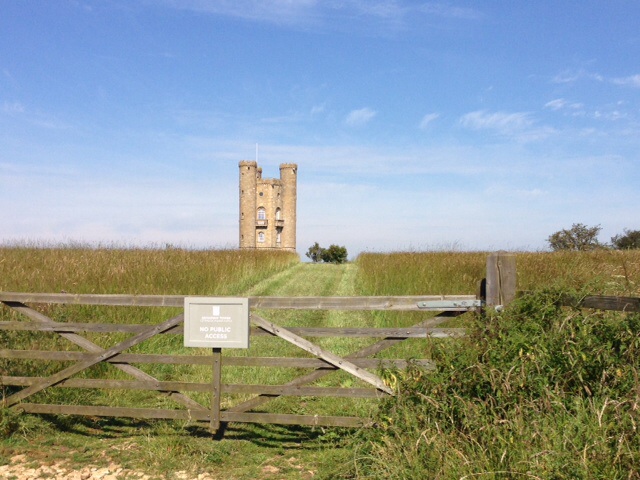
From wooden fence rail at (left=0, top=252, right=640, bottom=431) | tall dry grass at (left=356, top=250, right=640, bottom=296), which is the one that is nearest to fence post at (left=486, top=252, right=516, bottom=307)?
wooden fence rail at (left=0, top=252, right=640, bottom=431)

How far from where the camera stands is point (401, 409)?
4.27 m

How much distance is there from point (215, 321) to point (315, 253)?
5294 centimetres

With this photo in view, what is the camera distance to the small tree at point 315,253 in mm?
57181

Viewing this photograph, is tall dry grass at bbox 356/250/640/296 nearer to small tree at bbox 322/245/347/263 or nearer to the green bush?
the green bush

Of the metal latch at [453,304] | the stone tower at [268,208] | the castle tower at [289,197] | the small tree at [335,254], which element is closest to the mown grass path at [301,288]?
the metal latch at [453,304]

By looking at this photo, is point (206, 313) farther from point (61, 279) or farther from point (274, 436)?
point (61, 279)

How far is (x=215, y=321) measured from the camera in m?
5.07

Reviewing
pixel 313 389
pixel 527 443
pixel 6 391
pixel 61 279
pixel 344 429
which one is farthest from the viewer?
pixel 61 279

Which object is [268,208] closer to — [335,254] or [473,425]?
[335,254]

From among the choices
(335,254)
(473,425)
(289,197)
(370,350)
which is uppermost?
(289,197)

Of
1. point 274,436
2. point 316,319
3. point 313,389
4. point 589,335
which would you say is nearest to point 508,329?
point 589,335

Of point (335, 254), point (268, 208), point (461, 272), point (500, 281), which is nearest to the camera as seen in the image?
point (500, 281)

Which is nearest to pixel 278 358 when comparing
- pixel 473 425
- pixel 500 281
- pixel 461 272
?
pixel 473 425

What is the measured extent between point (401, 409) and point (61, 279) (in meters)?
9.14
